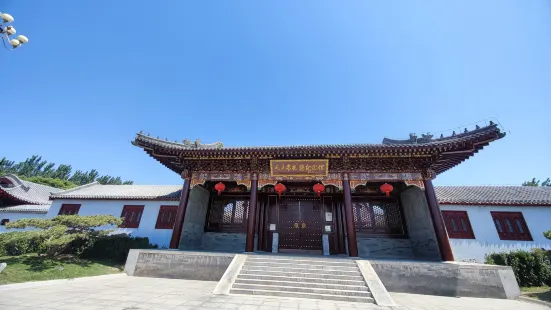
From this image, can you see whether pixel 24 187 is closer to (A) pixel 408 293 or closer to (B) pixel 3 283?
(B) pixel 3 283

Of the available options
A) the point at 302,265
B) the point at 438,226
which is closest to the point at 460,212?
the point at 438,226

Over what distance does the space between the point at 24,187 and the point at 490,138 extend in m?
29.2

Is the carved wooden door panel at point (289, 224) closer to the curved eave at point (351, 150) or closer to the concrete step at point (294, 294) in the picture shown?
the curved eave at point (351, 150)

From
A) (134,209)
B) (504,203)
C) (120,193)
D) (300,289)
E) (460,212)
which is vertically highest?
(120,193)

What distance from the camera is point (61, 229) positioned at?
764 centimetres

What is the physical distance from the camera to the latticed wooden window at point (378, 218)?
10.1 m

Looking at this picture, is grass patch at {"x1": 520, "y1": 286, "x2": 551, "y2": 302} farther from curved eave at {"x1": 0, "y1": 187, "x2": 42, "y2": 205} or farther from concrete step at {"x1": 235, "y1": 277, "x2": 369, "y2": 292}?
curved eave at {"x1": 0, "y1": 187, "x2": 42, "y2": 205}

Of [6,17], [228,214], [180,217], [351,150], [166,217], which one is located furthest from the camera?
[166,217]

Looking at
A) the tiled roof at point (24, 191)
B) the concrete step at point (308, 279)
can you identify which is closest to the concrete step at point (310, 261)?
the concrete step at point (308, 279)

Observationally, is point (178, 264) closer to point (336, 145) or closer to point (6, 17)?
point (336, 145)

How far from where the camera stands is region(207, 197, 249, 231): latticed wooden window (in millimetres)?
10877

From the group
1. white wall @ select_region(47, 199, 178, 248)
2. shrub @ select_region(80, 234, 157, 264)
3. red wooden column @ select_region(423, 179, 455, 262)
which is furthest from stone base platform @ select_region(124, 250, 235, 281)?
red wooden column @ select_region(423, 179, 455, 262)

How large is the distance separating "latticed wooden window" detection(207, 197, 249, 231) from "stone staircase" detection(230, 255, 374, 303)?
3661mm

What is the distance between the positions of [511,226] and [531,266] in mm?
3627
